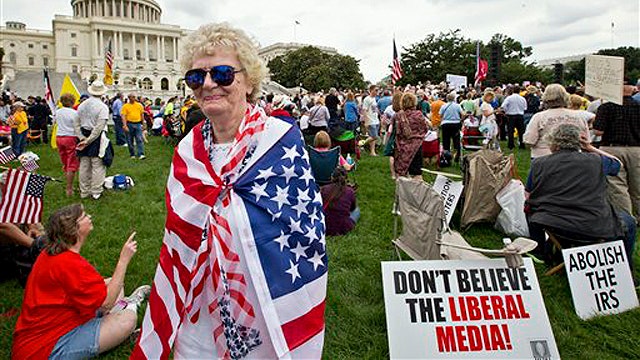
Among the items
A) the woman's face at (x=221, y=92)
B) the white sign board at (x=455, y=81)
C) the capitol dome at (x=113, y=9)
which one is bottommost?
the woman's face at (x=221, y=92)

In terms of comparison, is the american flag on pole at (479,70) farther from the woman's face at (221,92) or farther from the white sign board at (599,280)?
the woman's face at (221,92)

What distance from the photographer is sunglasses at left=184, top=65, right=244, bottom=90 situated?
192cm

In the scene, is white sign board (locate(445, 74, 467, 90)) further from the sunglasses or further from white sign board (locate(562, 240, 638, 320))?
the sunglasses

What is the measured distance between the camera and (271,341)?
1.85 metres

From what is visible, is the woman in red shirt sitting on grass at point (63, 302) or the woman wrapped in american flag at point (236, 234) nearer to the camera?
the woman wrapped in american flag at point (236, 234)

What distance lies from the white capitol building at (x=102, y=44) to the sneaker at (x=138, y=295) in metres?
94.7

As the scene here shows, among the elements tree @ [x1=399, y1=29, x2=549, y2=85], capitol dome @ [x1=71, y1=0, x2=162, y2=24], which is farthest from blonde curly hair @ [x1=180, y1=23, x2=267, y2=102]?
capitol dome @ [x1=71, y1=0, x2=162, y2=24]

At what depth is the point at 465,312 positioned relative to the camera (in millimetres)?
3236

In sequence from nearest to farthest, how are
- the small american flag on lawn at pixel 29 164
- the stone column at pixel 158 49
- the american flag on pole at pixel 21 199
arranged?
the american flag on pole at pixel 21 199 < the small american flag on lawn at pixel 29 164 < the stone column at pixel 158 49

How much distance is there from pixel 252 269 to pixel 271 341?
32cm

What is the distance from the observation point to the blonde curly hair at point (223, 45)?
199 centimetres

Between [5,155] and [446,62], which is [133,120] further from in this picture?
[446,62]

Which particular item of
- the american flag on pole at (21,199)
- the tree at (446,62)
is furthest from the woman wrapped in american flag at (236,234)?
the tree at (446,62)

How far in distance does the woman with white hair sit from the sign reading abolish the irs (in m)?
3.24
